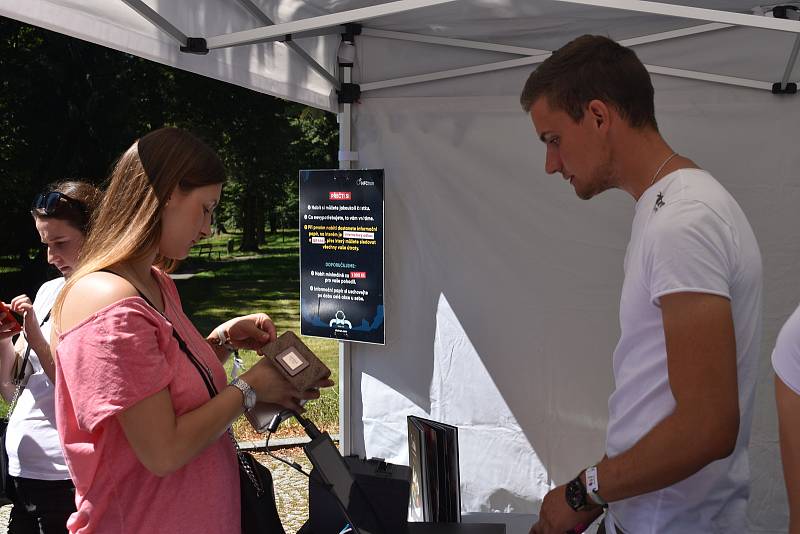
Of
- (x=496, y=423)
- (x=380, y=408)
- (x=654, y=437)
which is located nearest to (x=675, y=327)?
(x=654, y=437)

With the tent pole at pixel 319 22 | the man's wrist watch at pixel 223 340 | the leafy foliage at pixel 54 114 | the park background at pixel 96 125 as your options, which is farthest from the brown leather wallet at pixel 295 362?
the leafy foliage at pixel 54 114

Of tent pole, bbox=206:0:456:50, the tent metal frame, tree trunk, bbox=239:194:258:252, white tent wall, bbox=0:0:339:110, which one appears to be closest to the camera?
the tent metal frame

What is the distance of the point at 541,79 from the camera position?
4.74 feet

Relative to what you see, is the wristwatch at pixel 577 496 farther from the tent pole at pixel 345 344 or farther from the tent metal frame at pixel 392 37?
the tent pole at pixel 345 344

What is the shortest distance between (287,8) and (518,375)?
190 centimetres

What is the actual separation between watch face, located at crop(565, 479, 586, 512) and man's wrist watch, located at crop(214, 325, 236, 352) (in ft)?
2.75

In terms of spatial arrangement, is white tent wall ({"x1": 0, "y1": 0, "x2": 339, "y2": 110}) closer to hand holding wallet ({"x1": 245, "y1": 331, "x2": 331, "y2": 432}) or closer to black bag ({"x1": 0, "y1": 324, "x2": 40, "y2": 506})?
black bag ({"x1": 0, "y1": 324, "x2": 40, "y2": 506})

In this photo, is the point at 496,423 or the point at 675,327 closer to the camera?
the point at 675,327

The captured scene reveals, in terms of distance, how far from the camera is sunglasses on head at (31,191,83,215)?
227 cm

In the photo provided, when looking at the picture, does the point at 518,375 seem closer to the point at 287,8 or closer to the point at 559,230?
the point at 559,230

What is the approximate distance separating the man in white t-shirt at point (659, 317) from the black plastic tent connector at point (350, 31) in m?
2.16

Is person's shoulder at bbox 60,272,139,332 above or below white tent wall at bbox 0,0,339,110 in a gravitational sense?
below

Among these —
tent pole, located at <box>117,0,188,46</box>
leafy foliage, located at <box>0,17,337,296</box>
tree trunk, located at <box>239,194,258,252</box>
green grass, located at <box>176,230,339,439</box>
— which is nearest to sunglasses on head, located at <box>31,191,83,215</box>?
tent pole, located at <box>117,0,188,46</box>

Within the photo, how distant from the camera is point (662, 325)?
4.15 ft
